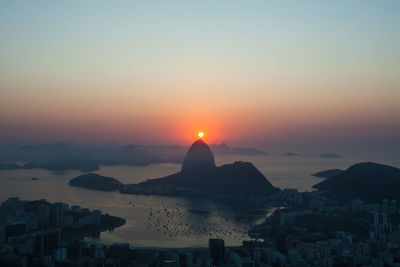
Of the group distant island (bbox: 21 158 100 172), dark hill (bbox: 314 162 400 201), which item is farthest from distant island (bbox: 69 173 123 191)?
distant island (bbox: 21 158 100 172)

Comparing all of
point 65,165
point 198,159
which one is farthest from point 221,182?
point 65,165

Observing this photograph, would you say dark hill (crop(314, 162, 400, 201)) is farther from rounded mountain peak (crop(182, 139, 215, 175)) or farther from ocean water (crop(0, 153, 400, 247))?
rounded mountain peak (crop(182, 139, 215, 175))

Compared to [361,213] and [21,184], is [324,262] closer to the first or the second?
[361,213]

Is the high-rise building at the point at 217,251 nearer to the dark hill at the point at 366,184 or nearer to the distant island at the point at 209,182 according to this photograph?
the dark hill at the point at 366,184

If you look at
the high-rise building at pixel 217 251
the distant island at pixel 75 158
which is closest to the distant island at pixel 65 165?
the distant island at pixel 75 158

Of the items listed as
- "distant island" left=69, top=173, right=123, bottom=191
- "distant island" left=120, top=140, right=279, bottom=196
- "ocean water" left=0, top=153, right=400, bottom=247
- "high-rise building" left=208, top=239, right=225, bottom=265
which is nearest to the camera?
"high-rise building" left=208, top=239, right=225, bottom=265

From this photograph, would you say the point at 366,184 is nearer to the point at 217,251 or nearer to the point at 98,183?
the point at 217,251
